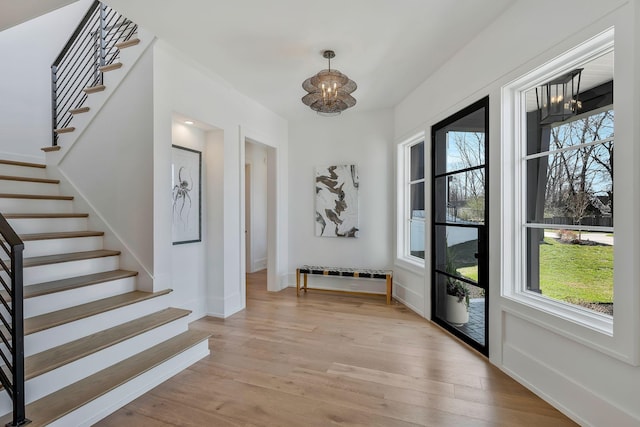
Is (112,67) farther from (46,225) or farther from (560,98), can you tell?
(560,98)

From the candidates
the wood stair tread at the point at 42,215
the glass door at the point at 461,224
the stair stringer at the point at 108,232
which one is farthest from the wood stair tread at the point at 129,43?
the glass door at the point at 461,224

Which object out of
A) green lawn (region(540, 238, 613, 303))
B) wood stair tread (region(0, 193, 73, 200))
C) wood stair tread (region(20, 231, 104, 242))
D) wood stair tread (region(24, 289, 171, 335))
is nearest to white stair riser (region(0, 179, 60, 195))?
wood stair tread (region(0, 193, 73, 200))

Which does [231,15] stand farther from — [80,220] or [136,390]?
[136,390]

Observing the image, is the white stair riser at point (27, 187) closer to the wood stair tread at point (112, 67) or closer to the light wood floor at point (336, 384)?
the wood stair tread at point (112, 67)

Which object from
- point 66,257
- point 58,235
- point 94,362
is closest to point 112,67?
point 58,235

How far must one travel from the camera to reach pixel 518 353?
2344 millimetres

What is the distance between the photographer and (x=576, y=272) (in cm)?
206

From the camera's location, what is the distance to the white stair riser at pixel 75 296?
2213mm

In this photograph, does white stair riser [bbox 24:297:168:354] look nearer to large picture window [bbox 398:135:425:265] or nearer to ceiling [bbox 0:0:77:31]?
ceiling [bbox 0:0:77:31]

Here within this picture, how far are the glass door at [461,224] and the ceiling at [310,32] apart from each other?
69 centimetres

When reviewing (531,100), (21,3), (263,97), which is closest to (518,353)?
(531,100)

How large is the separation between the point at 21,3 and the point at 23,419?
9.15 ft

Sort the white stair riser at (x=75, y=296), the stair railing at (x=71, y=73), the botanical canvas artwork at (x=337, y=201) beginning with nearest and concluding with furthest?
the white stair riser at (x=75, y=296)
the stair railing at (x=71, y=73)
the botanical canvas artwork at (x=337, y=201)

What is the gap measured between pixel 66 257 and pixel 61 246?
0.27 m
